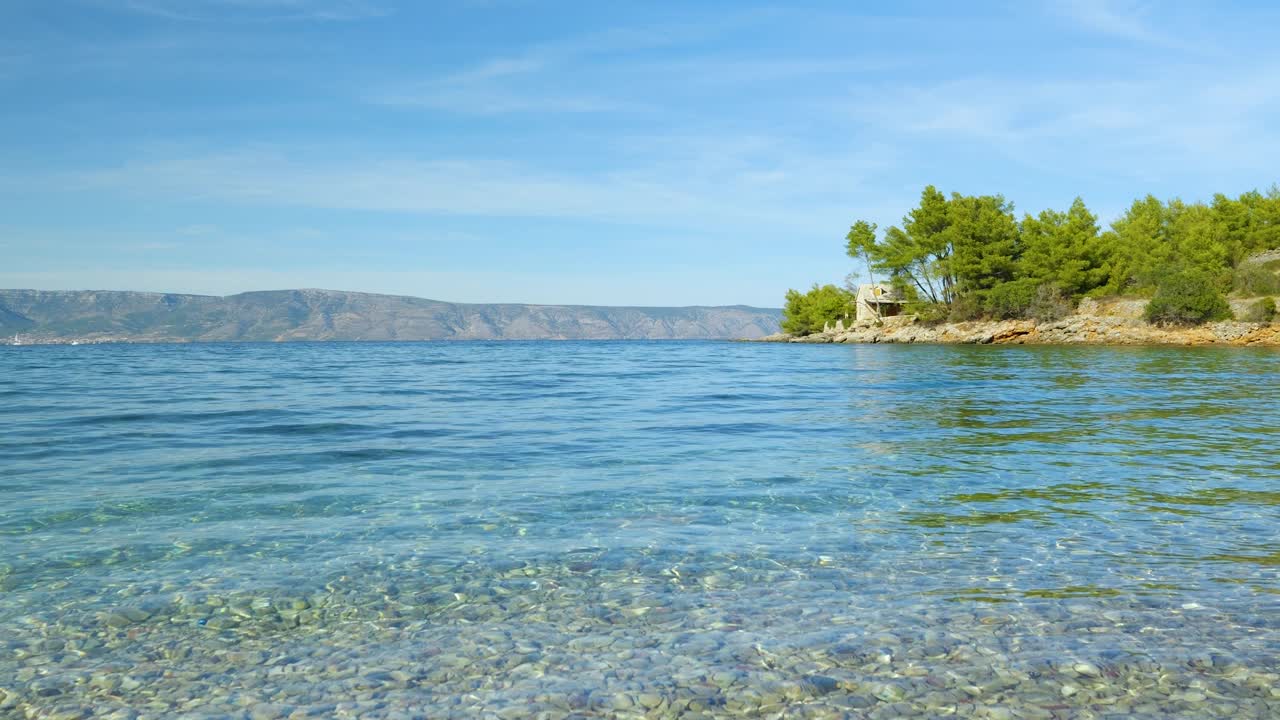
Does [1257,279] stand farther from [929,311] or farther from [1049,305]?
[929,311]

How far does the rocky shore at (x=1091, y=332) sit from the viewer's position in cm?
6406

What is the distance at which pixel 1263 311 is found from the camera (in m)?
66.4

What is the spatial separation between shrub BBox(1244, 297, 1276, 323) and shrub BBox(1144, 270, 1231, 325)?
5.38 feet

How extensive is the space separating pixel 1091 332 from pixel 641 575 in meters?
76.8

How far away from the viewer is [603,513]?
8586 mm

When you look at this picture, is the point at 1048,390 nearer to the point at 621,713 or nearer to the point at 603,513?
the point at 603,513

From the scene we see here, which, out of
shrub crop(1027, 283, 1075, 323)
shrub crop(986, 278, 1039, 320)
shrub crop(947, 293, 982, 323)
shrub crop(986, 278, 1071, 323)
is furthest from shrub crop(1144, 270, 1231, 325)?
shrub crop(947, 293, 982, 323)

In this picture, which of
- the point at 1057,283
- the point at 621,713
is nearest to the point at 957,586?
the point at 621,713

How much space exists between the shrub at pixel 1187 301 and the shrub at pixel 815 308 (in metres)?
48.9

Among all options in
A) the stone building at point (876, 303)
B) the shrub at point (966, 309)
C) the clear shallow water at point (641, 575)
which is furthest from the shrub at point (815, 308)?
the clear shallow water at point (641, 575)

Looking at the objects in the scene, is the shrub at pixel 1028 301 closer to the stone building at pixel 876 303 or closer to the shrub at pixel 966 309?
the shrub at pixel 966 309

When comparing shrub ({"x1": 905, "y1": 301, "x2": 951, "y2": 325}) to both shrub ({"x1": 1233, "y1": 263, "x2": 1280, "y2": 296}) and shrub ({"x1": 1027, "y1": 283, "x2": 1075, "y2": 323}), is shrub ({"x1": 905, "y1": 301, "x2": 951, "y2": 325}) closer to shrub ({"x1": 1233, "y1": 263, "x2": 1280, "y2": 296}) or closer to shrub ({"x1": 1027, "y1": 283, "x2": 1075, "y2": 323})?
shrub ({"x1": 1027, "y1": 283, "x2": 1075, "y2": 323})

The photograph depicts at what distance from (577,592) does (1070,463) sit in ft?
27.6

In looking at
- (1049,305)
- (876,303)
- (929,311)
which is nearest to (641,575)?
(1049,305)
